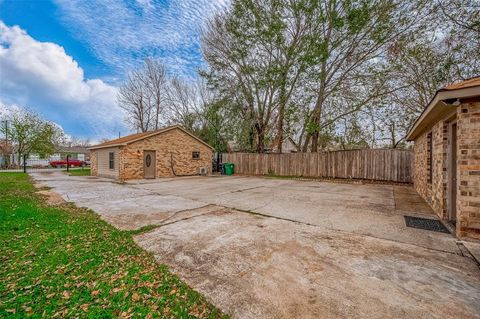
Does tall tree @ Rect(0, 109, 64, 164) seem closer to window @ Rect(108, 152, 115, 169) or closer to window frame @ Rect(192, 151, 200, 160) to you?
window @ Rect(108, 152, 115, 169)

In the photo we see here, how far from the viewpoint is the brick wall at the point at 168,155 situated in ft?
43.0

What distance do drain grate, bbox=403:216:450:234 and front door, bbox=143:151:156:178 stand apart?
44.6ft

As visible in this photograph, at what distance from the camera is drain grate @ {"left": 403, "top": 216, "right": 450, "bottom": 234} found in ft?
13.3

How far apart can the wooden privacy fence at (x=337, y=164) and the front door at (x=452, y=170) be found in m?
7.22

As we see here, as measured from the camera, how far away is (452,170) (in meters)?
4.38

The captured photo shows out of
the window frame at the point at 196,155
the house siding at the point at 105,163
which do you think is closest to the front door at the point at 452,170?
the window frame at the point at 196,155

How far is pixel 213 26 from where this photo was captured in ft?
55.5

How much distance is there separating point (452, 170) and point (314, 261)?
13.1 feet

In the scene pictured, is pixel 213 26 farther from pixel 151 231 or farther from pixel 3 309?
pixel 3 309

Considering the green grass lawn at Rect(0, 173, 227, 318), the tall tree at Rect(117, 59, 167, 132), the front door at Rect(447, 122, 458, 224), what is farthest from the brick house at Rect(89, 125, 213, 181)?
the front door at Rect(447, 122, 458, 224)

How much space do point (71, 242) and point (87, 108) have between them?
2289cm

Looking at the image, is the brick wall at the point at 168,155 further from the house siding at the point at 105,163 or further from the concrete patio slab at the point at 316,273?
the concrete patio slab at the point at 316,273

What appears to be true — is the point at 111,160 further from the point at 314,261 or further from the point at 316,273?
the point at 316,273

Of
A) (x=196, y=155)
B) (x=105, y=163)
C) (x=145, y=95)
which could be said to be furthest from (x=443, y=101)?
(x=145, y=95)
